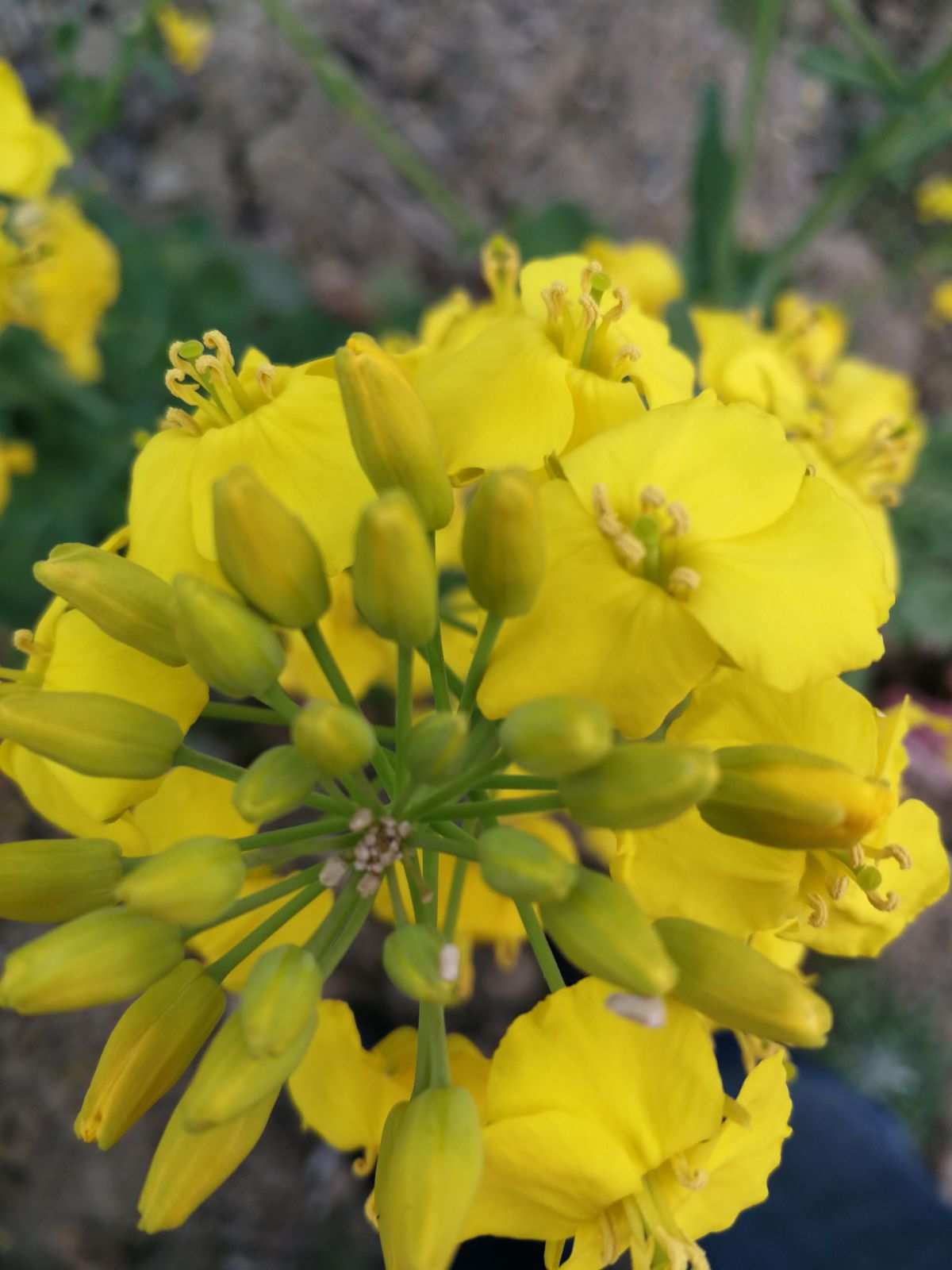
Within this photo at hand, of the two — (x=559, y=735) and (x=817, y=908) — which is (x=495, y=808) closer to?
(x=559, y=735)

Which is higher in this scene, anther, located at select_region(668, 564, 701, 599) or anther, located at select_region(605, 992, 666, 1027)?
anther, located at select_region(668, 564, 701, 599)

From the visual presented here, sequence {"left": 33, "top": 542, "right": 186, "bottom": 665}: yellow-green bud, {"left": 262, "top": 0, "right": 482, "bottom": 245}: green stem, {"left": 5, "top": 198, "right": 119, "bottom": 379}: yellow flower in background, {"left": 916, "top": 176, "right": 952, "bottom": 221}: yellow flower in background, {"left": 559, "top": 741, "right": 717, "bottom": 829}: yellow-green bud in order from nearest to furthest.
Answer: {"left": 559, "top": 741, "right": 717, "bottom": 829}: yellow-green bud
{"left": 33, "top": 542, "right": 186, "bottom": 665}: yellow-green bud
{"left": 5, "top": 198, "right": 119, "bottom": 379}: yellow flower in background
{"left": 262, "top": 0, "right": 482, "bottom": 245}: green stem
{"left": 916, "top": 176, "right": 952, "bottom": 221}: yellow flower in background

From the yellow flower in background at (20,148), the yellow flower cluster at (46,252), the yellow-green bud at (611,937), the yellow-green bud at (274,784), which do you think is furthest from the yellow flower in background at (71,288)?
the yellow-green bud at (611,937)

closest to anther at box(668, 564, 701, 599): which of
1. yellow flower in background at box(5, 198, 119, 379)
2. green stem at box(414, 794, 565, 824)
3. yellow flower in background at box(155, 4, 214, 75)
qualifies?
green stem at box(414, 794, 565, 824)

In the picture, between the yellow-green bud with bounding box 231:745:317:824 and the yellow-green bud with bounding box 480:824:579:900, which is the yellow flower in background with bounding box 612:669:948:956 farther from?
the yellow-green bud with bounding box 231:745:317:824

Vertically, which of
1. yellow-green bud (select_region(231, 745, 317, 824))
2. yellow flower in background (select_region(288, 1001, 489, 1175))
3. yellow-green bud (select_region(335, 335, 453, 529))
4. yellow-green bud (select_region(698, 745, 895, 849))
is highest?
yellow-green bud (select_region(335, 335, 453, 529))

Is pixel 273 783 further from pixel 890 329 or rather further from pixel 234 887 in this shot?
pixel 890 329
